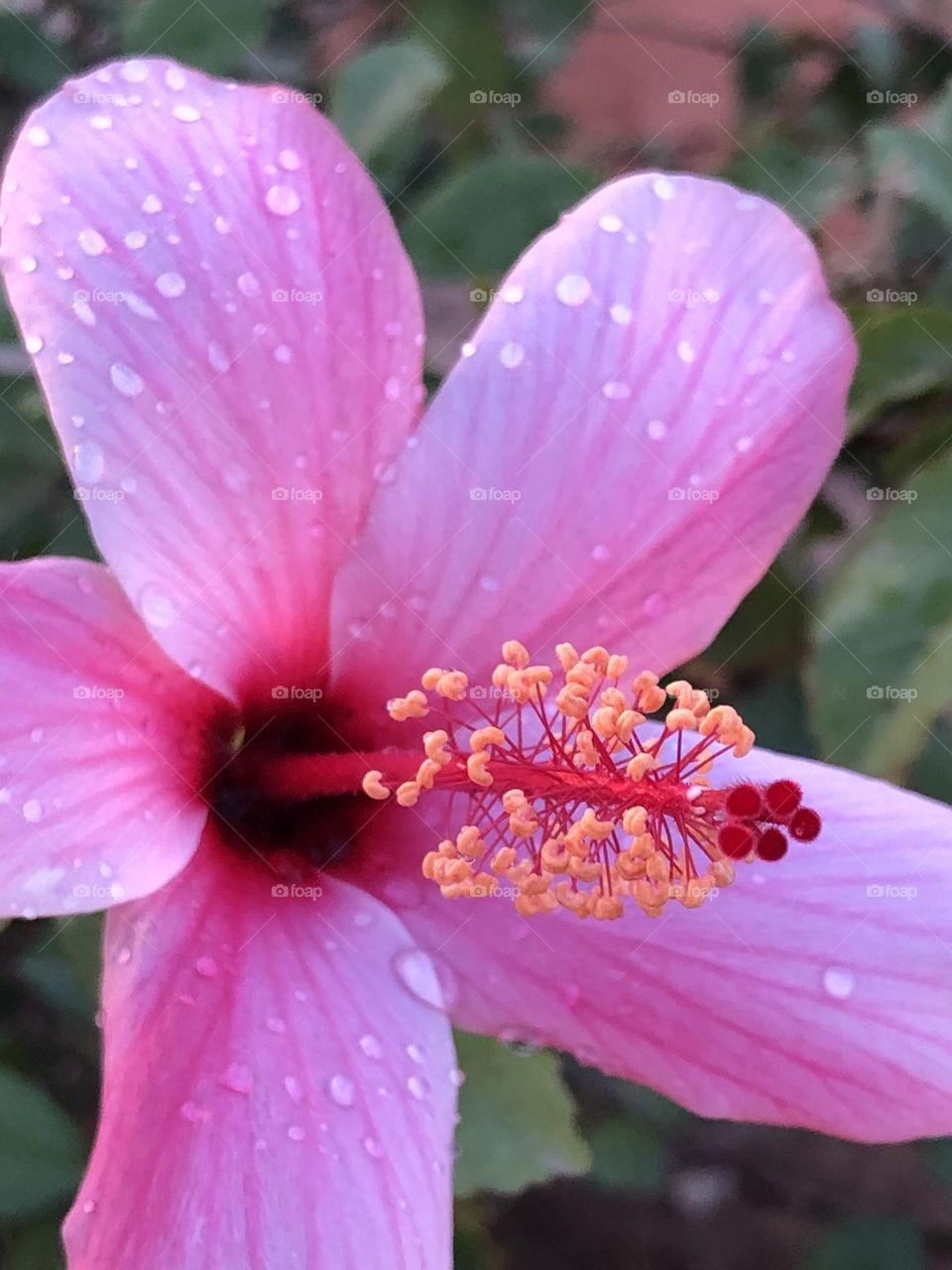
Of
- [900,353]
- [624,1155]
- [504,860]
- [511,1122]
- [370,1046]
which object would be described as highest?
[900,353]

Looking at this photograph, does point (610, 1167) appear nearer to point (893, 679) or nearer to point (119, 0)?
point (893, 679)

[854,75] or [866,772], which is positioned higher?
[854,75]

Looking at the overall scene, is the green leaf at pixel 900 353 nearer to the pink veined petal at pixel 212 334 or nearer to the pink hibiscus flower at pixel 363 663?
the pink hibiscus flower at pixel 363 663

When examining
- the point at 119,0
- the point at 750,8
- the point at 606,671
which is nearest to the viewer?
the point at 606,671

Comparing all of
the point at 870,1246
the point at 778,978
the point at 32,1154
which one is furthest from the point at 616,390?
the point at 870,1246

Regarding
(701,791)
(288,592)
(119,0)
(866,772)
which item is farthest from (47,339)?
(119,0)

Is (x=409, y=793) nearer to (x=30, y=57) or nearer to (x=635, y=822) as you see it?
(x=635, y=822)
